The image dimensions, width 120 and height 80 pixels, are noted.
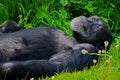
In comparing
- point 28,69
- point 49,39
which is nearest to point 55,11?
point 49,39

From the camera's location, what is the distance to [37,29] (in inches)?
202

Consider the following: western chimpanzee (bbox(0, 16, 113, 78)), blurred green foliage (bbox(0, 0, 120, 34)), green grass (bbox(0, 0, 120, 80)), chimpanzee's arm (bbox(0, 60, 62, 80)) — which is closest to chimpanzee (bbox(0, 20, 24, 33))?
western chimpanzee (bbox(0, 16, 113, 78))

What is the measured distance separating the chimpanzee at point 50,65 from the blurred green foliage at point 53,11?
1294 millimetres

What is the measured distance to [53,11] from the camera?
6336 mm

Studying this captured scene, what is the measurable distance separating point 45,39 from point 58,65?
52 cm

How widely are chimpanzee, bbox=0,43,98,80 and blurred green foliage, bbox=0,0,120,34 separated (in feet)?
4.24

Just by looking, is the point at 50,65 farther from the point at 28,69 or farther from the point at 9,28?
the point at 9,28

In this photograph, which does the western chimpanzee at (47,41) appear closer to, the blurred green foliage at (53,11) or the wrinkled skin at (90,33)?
the wrinkled skin at (90,33)

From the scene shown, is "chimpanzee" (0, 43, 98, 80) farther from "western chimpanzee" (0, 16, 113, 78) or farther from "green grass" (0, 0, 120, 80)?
"green grass" (0, 0, 120, 80)

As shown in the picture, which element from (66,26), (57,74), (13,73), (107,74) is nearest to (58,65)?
(57,74)

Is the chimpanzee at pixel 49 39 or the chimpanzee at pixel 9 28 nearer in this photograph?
the chimpanzee at pixel 49 39

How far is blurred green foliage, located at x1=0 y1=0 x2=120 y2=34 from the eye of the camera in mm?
6188

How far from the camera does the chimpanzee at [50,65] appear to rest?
4.20m

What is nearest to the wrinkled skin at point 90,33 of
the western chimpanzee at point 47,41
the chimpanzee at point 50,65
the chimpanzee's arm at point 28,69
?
the western chimpanzee at point 47,41
